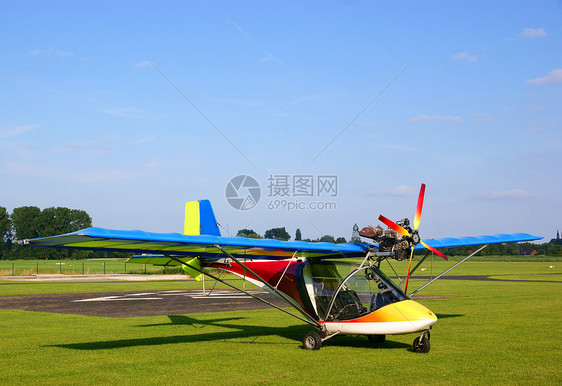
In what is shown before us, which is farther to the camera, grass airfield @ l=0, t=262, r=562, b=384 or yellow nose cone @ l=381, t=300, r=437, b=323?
yellow nose cone @ l=381, t=300, r=437, b=323

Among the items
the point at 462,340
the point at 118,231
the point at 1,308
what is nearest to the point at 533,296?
the point at 462,340

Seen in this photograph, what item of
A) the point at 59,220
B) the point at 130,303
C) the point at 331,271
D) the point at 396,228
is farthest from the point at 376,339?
the point at 59,220

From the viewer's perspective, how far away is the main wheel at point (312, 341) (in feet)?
→ 41.4

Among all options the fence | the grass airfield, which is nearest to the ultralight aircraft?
the grass airfield

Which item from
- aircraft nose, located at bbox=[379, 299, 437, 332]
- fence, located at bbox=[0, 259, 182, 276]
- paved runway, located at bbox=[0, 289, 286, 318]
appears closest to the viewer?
aircraft nose, located at bbox=[379, 299, 437, 332]

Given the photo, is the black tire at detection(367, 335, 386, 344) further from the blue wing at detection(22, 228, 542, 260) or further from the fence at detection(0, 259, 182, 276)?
the fence at detection(0, 259, 182, 276)

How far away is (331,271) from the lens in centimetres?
1331

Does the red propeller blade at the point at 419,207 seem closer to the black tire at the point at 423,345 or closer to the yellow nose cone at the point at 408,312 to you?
the yellow nose cone at the point at 408,312

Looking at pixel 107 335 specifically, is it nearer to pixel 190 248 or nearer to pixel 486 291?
pixel 190 248

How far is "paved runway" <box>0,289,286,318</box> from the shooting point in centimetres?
2162

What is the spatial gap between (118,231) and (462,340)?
9518 mm

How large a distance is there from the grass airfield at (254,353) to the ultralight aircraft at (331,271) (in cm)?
69

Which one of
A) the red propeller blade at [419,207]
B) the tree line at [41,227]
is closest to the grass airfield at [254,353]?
the red propeller blade at [419,207]

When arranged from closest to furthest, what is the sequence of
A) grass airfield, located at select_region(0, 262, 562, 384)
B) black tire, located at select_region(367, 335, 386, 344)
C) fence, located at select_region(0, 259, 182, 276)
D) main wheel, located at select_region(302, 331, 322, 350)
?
grass airfield, located at select_region(0, 262, 562, 384) → main wheel, located at select_region(302, 331, 322, 350) → black tire, located at select_region(367, 335, 386, 344) → fence, located at select_region(0, 259, 182, 276)
